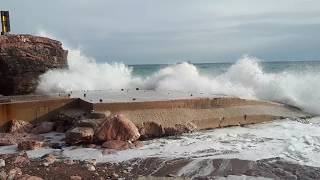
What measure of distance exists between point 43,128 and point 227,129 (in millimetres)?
3639

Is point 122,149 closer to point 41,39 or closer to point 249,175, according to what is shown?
point 249,175

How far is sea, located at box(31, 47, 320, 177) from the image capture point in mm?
6969

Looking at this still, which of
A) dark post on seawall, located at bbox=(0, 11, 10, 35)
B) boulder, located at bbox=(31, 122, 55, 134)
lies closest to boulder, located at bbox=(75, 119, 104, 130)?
boulder, located at bbox=(31, 122, 55, 134)

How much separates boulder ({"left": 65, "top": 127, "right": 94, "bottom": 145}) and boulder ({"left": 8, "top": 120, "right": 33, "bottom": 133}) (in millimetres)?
1347

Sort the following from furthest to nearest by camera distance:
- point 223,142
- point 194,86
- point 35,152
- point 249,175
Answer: point 194,86
point 223,142
point 35,152
point 249,175

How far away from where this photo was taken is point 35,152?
7.29 m

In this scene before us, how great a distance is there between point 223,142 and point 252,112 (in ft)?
7.32

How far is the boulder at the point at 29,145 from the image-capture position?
294 inches

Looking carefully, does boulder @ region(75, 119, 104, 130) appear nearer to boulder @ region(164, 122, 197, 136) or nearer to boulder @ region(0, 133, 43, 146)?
boulder @ region(0, 133, 43, 146)

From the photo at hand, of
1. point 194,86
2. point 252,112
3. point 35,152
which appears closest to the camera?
point 35,152

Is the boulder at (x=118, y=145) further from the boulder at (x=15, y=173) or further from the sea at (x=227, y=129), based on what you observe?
the boulder at (x=15, y=173)

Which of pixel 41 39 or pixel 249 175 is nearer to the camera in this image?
pixel 249 175

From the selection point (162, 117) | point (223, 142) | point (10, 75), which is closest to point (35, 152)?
point (162, 117)

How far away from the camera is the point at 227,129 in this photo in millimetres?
9117
